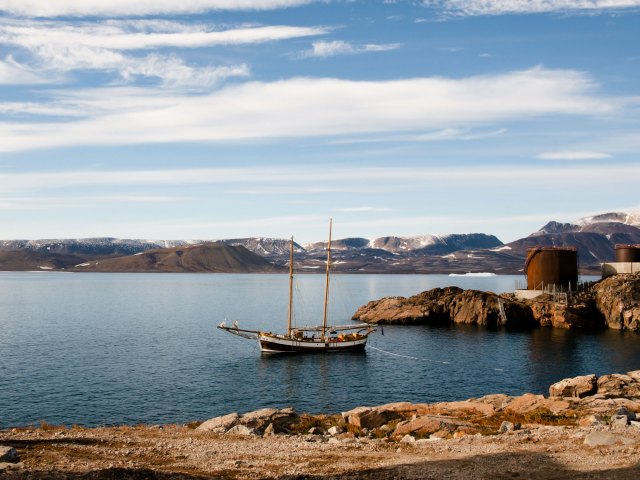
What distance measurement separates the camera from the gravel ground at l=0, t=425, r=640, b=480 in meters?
21.6

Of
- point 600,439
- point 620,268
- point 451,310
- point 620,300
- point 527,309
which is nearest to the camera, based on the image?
point 600,439

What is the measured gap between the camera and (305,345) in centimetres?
8438

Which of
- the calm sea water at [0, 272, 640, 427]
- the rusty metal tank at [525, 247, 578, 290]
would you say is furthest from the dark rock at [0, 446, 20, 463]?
the rusty metal tank at [525, 247, 578, 290]

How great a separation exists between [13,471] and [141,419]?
25.1 m

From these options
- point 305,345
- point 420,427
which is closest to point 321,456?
point 420,427

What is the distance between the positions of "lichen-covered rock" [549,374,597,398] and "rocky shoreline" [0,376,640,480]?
6453 mm

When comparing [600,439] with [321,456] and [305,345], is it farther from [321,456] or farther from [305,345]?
[305,345]

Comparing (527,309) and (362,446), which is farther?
(527,309)

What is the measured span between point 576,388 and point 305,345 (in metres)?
45.6

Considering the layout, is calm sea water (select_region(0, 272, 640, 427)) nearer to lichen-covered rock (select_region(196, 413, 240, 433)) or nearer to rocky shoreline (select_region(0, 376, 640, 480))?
lichen-covered rock (select_region(196, 413, 240, 433))

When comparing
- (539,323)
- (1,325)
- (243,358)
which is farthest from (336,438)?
(1,325)

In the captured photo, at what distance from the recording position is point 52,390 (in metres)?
54.9

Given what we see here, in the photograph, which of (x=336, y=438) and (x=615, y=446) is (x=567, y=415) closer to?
(x=615, y=446)

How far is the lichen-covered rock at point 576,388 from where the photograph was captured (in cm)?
4359
